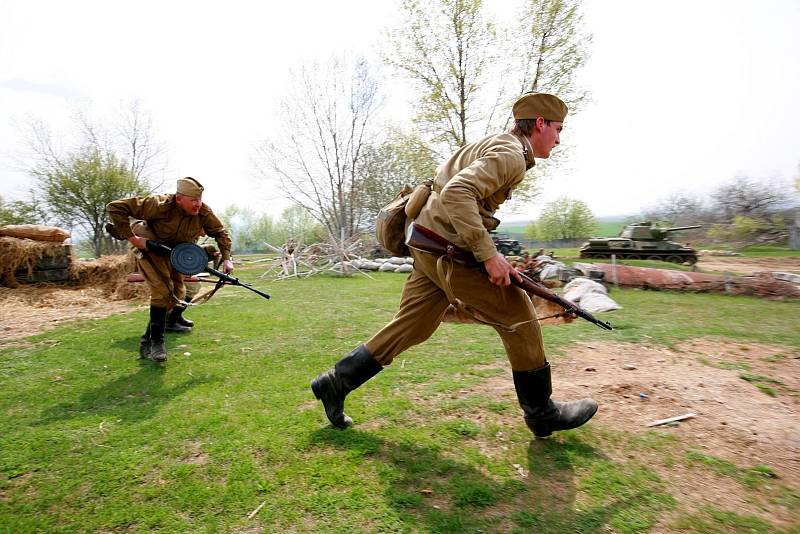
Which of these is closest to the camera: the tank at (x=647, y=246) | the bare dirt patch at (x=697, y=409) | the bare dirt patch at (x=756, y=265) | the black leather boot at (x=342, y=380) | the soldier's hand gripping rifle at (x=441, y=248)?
the bare dirt patch at (x=697, y=409)

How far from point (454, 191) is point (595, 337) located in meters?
4.44

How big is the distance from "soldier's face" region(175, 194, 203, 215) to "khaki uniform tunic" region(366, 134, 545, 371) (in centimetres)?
299

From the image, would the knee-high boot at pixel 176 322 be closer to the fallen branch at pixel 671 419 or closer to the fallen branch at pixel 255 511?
the fallen branch at pixel 255 511

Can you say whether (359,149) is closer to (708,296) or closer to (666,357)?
(708,296)

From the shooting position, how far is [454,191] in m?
2.34

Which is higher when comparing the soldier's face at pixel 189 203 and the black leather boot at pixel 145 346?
the soldier's face at pixel 189 203

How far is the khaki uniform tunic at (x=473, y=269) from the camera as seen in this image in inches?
92.9

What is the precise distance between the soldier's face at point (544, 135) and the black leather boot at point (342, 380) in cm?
185

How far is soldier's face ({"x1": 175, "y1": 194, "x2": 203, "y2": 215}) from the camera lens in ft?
15.2

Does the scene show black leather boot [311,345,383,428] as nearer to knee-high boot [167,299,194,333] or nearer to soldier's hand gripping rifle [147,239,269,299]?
soldier's hand gripping rifle [147,239,269,299]

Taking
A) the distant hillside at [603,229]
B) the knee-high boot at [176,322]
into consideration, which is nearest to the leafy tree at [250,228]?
the distant hillside at [603,229]

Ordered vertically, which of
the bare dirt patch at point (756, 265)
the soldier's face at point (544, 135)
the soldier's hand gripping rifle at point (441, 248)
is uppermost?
the soldier's face at point (544, 135)

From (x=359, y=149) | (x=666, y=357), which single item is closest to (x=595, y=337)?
(x=666, y=357)

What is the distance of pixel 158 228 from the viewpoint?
4832mm
